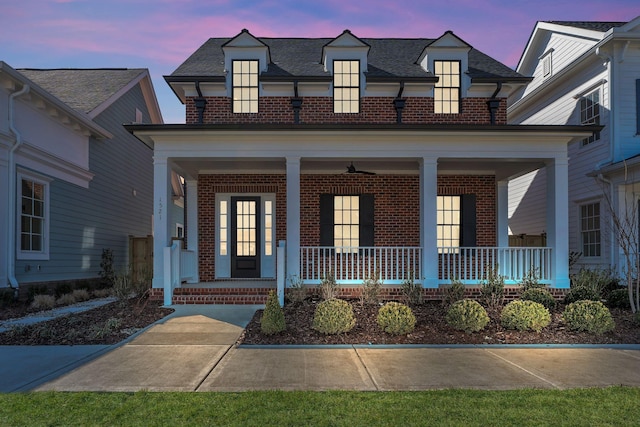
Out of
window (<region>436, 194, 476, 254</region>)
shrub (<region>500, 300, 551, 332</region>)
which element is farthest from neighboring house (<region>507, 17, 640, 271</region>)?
shrub (<region>500, 300, 551, 332</region>)

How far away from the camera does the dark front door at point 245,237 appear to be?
42.0 feet

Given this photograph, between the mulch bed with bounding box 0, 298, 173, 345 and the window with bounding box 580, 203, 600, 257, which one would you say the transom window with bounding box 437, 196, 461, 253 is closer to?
the window with bounding box 580, 203, 600, 257

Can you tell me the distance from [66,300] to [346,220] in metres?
7.31

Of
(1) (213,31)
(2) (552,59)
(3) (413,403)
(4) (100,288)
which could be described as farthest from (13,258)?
(2) (552,59)

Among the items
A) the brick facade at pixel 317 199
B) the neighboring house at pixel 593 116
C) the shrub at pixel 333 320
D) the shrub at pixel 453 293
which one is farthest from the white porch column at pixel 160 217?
the neighboring house at pixel 593 116

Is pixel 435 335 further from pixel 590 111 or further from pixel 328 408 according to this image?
pixel 590 111

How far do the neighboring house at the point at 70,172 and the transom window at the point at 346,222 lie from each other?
24.7 ft

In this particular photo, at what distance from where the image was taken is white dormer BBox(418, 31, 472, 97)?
12789mm

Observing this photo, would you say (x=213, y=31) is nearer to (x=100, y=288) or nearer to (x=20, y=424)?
(x=100, y=288)

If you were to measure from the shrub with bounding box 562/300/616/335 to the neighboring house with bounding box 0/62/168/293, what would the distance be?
1140 cm

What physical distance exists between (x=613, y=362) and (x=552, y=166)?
5467 millimetres

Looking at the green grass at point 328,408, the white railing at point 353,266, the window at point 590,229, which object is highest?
the window at point 590,229

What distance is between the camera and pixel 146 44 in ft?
46.9

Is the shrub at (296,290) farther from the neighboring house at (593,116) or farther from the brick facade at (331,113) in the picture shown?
the neighboring house at (593,116)
